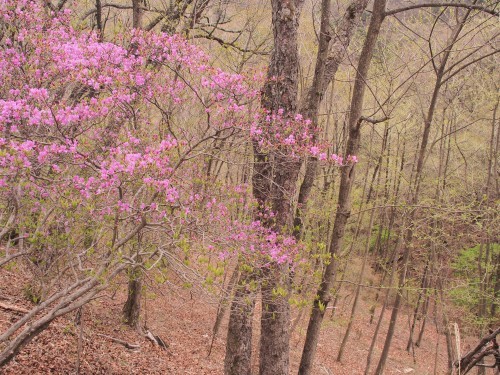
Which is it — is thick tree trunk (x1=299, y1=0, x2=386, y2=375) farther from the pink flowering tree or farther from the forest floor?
the forest floor

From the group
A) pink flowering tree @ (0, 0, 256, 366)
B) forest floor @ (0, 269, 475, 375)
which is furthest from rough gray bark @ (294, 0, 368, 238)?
forest floor @ (0, 269, 475, 375)

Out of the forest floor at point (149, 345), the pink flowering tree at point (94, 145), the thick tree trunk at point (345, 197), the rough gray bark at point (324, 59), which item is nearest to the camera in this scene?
the pink flowering tree at point (94, 145)

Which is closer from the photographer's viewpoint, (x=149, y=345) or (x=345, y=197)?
(x=345, y=197)

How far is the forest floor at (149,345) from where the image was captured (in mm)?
5984

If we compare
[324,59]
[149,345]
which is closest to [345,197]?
[324,59]

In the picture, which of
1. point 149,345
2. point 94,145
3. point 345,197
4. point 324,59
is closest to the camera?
point 94,145

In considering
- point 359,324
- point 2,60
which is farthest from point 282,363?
point 359,324

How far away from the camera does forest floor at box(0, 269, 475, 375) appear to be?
236 inches

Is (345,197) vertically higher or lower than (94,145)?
lower

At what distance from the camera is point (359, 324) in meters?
18.5

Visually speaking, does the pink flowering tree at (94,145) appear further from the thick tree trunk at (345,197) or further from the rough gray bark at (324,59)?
the thick tree trunk at (345,197)

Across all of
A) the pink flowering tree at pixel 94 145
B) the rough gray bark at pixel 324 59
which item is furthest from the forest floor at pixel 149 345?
the rough gray bark at pixel 324 59

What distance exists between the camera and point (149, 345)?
8.72 meters

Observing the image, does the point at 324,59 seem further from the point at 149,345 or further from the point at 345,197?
the point at 149,345
